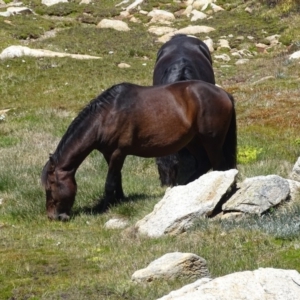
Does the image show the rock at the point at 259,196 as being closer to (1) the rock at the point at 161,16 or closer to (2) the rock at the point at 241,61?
(2) the rock at the point at 241,61

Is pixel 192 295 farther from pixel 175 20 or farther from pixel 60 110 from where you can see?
pixel 175 20

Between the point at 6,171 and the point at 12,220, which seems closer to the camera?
the point at 12,220

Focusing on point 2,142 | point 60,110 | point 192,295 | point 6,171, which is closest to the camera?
point 192,295

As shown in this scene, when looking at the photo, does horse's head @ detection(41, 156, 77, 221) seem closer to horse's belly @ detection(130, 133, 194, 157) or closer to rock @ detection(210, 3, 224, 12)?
horse's belly @ detection(130, 133, 194, 157)

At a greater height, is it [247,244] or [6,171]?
[247,244]

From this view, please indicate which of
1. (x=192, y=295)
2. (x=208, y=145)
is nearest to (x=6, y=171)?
(x=208, y=145)

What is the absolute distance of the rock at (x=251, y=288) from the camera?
4.70 m

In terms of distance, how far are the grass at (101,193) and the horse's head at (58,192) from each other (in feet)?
0.81

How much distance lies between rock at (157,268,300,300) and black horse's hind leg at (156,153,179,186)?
24.1ft

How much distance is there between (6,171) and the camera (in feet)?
43.8

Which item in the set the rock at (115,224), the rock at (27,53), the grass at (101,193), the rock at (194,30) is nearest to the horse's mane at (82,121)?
the grass at (101,193)

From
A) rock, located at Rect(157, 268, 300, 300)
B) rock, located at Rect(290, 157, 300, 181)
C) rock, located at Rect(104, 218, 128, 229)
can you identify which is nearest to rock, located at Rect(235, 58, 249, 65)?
rock, located at Rect(290, 157, 300, 181)

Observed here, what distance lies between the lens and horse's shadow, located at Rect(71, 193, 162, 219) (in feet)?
35.7

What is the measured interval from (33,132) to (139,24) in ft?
91.8
